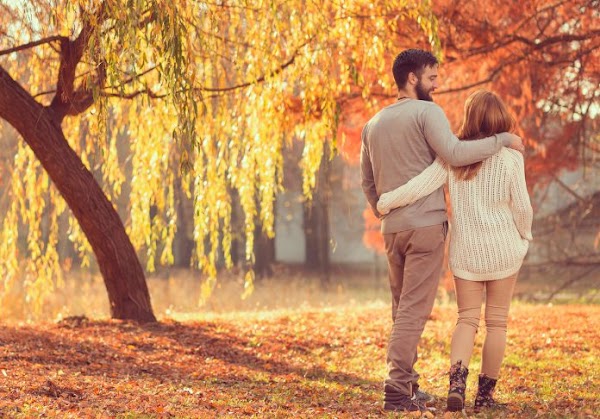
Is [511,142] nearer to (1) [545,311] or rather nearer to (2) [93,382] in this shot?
(2) [93,382]

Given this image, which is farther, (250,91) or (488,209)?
(250,91)

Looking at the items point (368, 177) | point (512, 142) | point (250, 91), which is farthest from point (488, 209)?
point (250, 91)

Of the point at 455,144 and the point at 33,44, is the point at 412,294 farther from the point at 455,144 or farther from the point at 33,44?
the point at 33,44

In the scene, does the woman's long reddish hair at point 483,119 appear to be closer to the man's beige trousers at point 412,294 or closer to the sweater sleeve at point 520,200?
the sweater sleeve at point 520,200

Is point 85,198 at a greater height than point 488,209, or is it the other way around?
point 85,198

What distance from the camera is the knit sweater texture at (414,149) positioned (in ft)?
13.4

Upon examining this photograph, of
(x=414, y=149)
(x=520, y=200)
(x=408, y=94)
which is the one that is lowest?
(x=520, y=200)

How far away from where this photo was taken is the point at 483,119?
4188 millimetres

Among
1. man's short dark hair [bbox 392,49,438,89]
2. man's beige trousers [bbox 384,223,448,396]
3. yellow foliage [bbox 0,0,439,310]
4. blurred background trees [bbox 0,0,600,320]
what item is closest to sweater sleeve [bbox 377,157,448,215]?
man's beige trousers [bbox 384,223,448,396]

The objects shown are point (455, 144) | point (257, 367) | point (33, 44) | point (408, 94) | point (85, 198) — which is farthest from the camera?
point (85, 198)

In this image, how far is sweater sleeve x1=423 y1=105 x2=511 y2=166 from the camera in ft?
13.4

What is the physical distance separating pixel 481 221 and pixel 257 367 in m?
2.69

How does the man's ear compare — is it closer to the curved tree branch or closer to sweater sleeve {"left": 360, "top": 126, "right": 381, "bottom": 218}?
sweater sleeve {"left": 360, "top": 126, "right": 381, "bottom": 218}

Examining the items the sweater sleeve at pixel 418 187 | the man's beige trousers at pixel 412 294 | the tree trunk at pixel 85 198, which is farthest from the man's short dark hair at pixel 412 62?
the tree trunk at pixel 85 198
